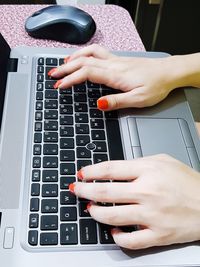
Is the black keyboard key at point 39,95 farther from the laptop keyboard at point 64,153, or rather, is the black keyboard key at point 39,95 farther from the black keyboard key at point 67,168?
the black keyboard key at point 67,168

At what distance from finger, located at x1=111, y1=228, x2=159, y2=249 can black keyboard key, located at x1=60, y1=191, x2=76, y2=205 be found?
83 mm

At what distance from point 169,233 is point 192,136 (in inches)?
8.1

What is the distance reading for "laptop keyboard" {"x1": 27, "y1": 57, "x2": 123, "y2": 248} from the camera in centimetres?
50

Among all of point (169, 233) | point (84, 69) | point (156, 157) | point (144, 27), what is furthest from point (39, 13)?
point (144, 27)

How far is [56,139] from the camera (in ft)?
2.01

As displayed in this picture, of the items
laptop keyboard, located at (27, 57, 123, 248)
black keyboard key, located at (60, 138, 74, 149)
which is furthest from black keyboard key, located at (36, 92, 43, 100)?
black keyboard key, located at (60, 138, 74, 149)

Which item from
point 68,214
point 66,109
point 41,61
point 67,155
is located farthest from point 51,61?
point 68,214

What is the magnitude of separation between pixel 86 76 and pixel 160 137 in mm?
168

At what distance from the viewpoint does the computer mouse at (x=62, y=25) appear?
774 mm

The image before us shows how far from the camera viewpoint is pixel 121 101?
25.9 inches

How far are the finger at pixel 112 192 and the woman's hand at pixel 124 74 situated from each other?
18 cm

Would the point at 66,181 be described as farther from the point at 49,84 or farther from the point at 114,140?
the point at 49,84

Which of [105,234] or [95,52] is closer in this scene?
[105,234]

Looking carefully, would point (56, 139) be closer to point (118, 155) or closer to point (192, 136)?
point (118, 155)
